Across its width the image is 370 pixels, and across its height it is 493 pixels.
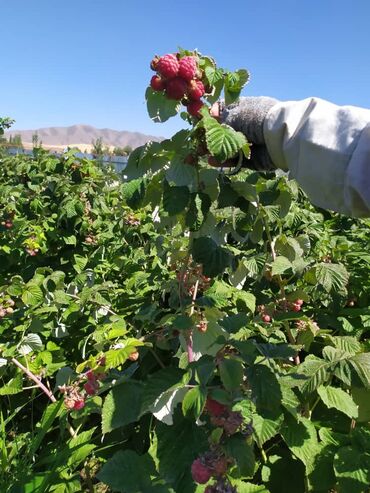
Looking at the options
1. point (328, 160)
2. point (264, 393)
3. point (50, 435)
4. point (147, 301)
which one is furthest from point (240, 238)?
point (50, 435)

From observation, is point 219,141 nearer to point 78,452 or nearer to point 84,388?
point 84,388

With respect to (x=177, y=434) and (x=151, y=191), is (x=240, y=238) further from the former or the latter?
(x=177, y=434)

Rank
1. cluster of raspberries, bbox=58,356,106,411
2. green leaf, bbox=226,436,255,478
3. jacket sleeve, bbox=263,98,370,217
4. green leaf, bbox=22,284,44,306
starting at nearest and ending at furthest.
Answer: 1. green leaf, bbox=226,436,255,478
2. jacket sleeve, bbox=263,98,370,217
3. cluster of raspberries, bbox=58,356,106,411
4. green leaf, bbox=22,284,44,306

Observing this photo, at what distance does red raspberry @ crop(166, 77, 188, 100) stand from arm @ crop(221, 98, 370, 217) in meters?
0.22

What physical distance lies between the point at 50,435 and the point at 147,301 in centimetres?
80

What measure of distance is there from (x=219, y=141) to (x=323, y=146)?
0.83ft

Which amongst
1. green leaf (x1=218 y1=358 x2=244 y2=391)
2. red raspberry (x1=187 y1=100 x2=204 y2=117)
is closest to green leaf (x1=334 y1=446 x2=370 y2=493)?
green leaf (x1=218 y1=358 x2=244 y2=391)

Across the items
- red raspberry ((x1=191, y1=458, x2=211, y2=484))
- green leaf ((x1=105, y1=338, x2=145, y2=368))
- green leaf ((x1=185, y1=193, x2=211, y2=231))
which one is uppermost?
green leaf ((x1=185, y1=193, x2=211, y2=231))

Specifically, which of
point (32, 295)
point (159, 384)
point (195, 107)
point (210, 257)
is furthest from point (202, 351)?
point (32, 295)

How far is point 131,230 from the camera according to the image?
9.53 feet

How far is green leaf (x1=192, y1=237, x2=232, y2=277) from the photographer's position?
107cm

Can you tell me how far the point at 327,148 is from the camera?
38.8 inches

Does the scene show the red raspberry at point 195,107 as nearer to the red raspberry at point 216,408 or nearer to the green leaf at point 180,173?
the green leaf at point 180,173

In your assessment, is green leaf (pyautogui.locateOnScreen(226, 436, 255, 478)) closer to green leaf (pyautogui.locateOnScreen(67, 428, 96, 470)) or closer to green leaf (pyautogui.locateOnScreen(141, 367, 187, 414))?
green leaf (pyautogui.locateOnScreen(141, 367, 187, 414))
